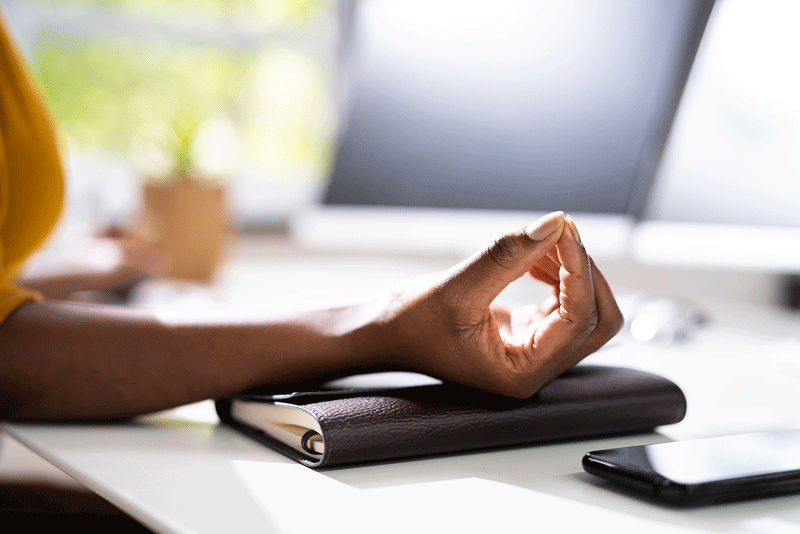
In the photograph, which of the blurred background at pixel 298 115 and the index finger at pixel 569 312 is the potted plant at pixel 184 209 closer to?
the blurred background at pixel 298 115

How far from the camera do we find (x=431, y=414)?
576 millimetres

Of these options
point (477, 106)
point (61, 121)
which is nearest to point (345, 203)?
point (477, 106)

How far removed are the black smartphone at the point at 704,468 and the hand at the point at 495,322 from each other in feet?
0.27

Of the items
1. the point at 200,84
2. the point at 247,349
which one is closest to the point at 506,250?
the point at 247,349

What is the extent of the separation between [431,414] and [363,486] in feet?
0.27

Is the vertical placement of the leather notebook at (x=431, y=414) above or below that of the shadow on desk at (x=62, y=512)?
above

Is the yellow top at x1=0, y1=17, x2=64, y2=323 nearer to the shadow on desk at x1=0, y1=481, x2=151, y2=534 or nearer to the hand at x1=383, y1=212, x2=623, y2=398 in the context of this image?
the shadow on desk at x1=0, y1=481, x2=151, y2=534

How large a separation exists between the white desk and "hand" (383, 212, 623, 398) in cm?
7

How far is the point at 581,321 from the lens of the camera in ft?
1.87

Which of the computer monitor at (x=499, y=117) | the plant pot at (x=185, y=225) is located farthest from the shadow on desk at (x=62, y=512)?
the plant pot at (x=185, y=225)

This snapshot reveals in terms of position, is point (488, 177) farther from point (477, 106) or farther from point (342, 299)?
point (342, 299)

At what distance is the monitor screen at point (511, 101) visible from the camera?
1194mm

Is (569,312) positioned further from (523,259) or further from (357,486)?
(357,486)

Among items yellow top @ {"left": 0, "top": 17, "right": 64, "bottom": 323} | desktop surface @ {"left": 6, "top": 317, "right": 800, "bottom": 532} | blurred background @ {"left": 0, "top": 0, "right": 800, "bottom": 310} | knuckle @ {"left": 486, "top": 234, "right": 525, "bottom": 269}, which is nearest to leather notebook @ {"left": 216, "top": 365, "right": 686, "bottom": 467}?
desktop surface @ {"left": 6, "top": 317, "right": 800, "bottom": 532}
